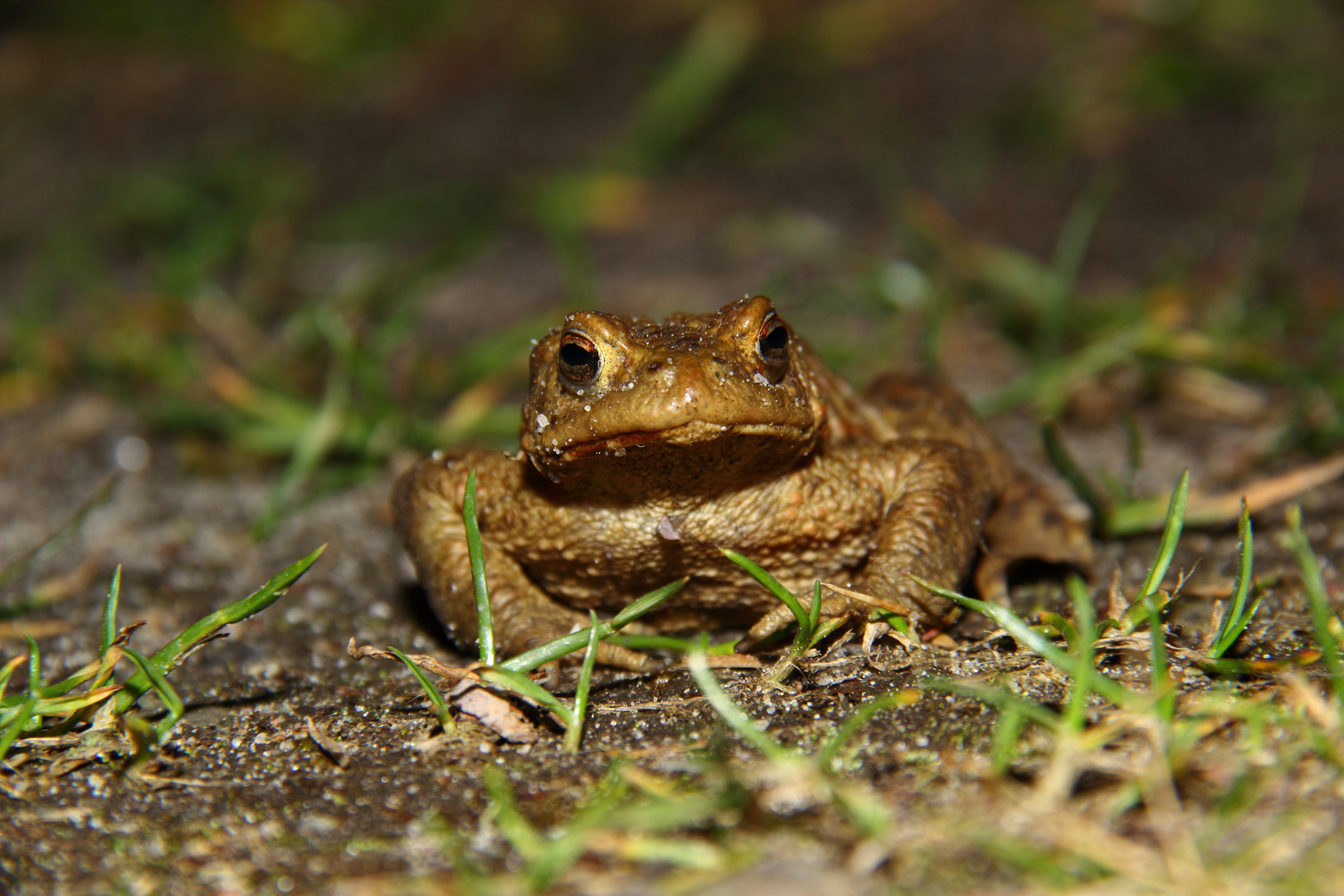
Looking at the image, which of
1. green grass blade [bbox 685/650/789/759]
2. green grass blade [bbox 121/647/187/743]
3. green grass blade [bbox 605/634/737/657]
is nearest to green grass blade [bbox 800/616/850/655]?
green grass blade [bbox 605/634/737/657]

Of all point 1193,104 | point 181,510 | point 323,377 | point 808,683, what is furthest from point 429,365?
point 1193,104

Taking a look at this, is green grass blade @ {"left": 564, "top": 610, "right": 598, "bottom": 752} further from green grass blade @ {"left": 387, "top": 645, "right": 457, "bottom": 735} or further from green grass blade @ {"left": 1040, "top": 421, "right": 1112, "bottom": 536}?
green grass blade @ {"left": 1040, "top": 421, "right": 1112, "bottom": 536}

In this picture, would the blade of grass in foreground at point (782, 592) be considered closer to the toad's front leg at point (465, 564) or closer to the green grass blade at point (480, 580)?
the toad's front leg at point (465, 564)

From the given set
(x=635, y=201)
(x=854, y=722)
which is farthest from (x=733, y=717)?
(x=635, y=201)

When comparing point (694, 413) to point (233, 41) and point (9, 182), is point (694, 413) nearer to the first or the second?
point (9, 182)

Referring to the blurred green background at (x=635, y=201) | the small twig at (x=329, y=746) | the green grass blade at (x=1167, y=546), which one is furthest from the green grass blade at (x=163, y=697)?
the green grass blade at (x=1167, y=546)

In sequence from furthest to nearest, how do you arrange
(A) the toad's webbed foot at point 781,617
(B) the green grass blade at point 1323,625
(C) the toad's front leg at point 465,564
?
(C) the toad's front leg at point 465,564 < (A) the toad's webbed foot at point 781,617 < (B) the green grass blade at point 1323,625
